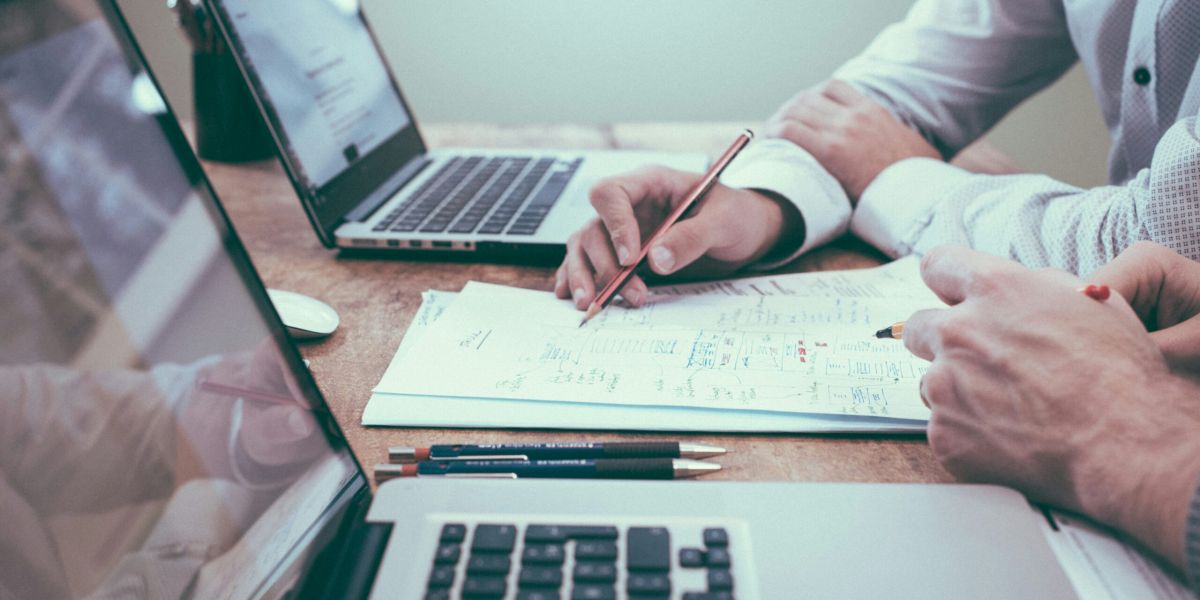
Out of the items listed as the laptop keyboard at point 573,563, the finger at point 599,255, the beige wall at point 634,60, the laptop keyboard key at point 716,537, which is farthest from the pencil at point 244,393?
the beige wall at point 634,60

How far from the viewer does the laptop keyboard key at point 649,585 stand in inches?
12.1

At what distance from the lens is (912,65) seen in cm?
95

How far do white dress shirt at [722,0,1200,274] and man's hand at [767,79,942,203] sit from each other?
0.11ft

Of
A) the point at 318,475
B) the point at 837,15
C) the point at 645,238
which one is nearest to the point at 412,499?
the point at 318,475

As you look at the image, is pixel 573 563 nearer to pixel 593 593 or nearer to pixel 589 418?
pixel 593 593

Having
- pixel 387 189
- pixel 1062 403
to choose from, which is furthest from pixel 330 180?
pixel 1062 403

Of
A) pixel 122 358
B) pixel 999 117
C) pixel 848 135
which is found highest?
pixel 122 358

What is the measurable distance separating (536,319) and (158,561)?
34cm

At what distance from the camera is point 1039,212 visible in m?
0.65

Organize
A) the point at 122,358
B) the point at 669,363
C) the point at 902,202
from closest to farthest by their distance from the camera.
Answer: the point at 122,358 → the point at 669,363 → the point at 902,202

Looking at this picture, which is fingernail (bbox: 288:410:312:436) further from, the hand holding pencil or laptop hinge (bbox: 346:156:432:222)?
laptop hinge (bbox: 346:156:432:222)

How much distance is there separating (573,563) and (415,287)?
1.35ft

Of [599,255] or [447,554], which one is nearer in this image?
[447,554]

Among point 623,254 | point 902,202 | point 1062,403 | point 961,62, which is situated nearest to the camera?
point 1062,403
